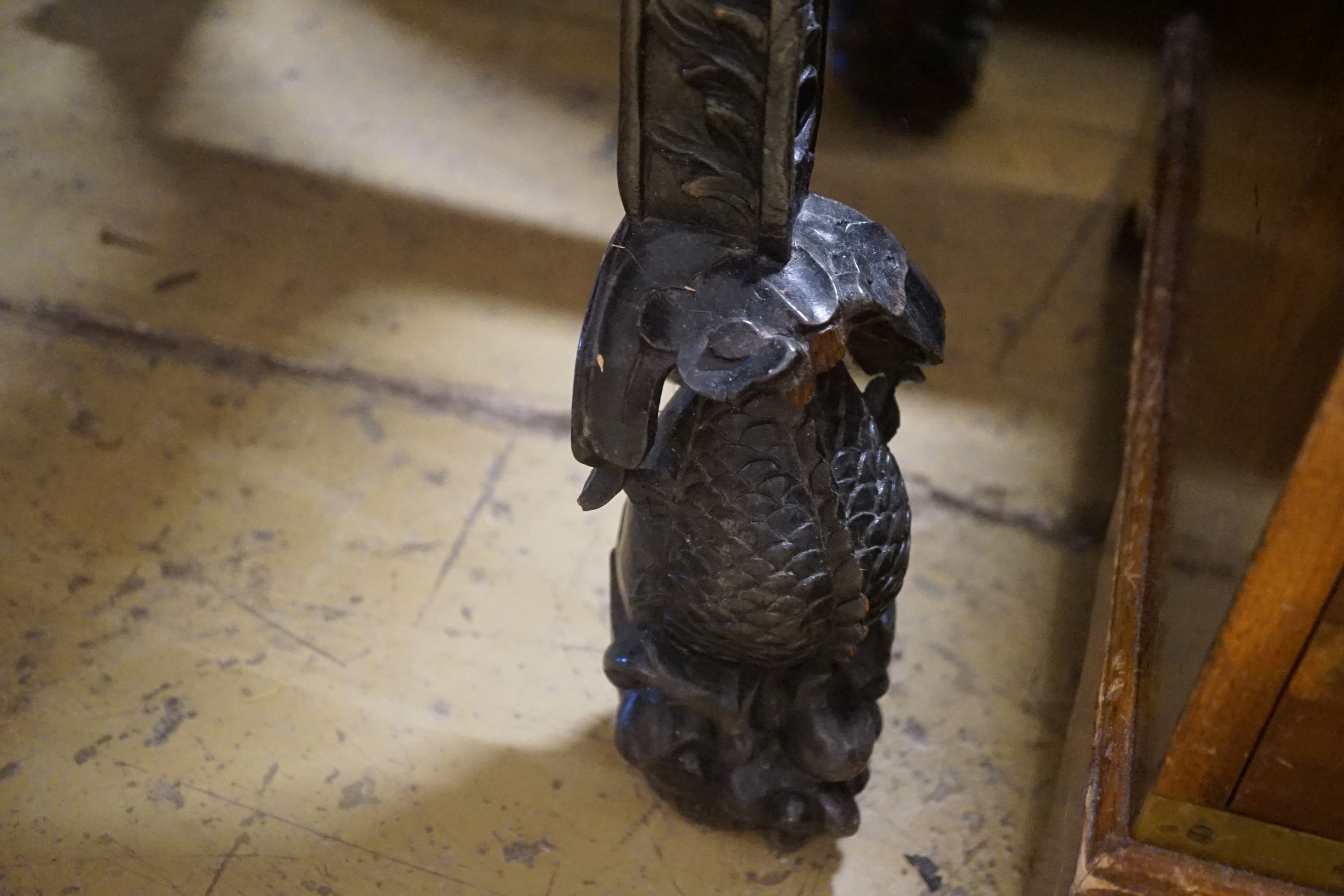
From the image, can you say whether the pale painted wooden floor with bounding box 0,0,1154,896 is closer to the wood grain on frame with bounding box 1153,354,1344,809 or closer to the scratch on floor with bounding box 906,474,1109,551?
the scratch on floor with bounding box 906,474,1109,551

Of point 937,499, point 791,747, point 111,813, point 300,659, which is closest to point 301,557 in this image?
point 300,659

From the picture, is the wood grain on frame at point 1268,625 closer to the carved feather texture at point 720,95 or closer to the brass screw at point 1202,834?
the brass screw at point 1202,834

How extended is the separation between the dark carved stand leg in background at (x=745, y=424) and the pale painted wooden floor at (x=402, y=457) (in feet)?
0.30

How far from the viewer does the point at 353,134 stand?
1.39m

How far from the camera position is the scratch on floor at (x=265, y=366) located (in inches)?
43.6

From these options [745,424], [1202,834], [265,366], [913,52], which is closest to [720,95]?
[745,424]

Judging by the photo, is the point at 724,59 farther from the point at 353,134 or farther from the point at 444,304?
the point at 353,134

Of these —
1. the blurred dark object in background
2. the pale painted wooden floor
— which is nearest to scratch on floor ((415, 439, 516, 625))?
the pale painted wooden floor

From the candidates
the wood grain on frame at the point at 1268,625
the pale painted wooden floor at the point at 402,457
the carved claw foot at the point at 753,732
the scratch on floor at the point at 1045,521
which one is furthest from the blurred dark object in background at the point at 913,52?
the wood grain on frame at the point at 1268,625

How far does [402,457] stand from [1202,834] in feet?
2.28

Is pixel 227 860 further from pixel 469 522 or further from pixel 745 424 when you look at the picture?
pixel 745 424

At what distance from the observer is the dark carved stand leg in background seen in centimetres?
59

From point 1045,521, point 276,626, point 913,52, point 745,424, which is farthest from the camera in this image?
point 913,52

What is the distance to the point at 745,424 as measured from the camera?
26.3 inches
